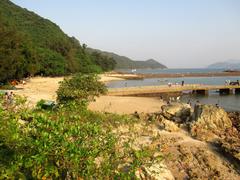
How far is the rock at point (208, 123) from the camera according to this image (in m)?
20.7

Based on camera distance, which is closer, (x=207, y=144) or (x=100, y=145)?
(x=100, y=145)

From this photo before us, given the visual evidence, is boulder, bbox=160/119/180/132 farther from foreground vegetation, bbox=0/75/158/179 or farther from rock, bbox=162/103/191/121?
foreground vegetation, bbox=0/75/158/179

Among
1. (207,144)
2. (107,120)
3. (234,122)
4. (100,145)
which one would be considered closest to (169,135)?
(207,144)

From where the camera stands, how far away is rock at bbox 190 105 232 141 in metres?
20.7

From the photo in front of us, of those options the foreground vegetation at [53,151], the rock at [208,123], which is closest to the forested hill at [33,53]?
the rock at [208,123]

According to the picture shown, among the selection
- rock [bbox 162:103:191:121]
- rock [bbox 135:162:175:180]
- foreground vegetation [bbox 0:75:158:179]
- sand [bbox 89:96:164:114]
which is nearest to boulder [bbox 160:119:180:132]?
rock [bbox 162:103:191:121]

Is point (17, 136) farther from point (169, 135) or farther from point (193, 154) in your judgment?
point (169, 135)

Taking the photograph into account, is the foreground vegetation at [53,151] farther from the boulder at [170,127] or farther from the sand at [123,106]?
the sand at [123,106]

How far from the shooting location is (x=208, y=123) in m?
22.3

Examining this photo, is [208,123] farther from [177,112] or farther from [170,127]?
[177,112]

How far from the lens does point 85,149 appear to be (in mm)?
7367

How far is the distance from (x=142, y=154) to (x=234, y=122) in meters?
21.5

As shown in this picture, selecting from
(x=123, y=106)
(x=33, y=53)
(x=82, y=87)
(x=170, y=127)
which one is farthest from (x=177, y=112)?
(x=33, y=53)

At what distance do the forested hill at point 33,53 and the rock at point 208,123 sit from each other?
3212 cm
